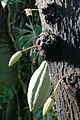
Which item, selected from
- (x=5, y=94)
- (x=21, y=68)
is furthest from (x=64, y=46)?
(x=21, y=68)

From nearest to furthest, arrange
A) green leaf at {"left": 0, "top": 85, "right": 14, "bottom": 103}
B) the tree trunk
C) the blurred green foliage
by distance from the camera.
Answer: the tree trunk
green leaf at {"left": 0, "top": 85, "right": 14, "bottom": 103}
the blurred green foliage

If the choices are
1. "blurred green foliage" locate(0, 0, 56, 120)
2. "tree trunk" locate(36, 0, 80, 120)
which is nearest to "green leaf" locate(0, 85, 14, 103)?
"blurred green foliage" locate(0, 0, 56, 120)

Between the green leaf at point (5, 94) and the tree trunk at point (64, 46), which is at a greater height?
the tree trunk at point (64, 46)

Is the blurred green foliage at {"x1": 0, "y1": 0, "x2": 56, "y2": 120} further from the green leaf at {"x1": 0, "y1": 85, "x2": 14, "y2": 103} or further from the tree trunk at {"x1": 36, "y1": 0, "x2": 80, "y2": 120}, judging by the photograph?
the tree trunk at {"x1": 36, "y1": 0, "x2": 80, "y2": 120}

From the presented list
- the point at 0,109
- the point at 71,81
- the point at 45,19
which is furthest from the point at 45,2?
the point at 0,109

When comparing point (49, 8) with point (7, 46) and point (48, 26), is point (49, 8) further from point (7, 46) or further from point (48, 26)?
point (7, 46)

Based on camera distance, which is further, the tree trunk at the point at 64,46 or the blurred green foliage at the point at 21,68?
the blurred green foliage at the point at 21,68

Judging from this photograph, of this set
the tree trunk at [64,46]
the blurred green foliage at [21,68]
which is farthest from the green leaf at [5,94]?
the tree trunk at [64,46]

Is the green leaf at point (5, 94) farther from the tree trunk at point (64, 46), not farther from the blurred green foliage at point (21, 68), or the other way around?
the tree trunk at point (64, 46)
